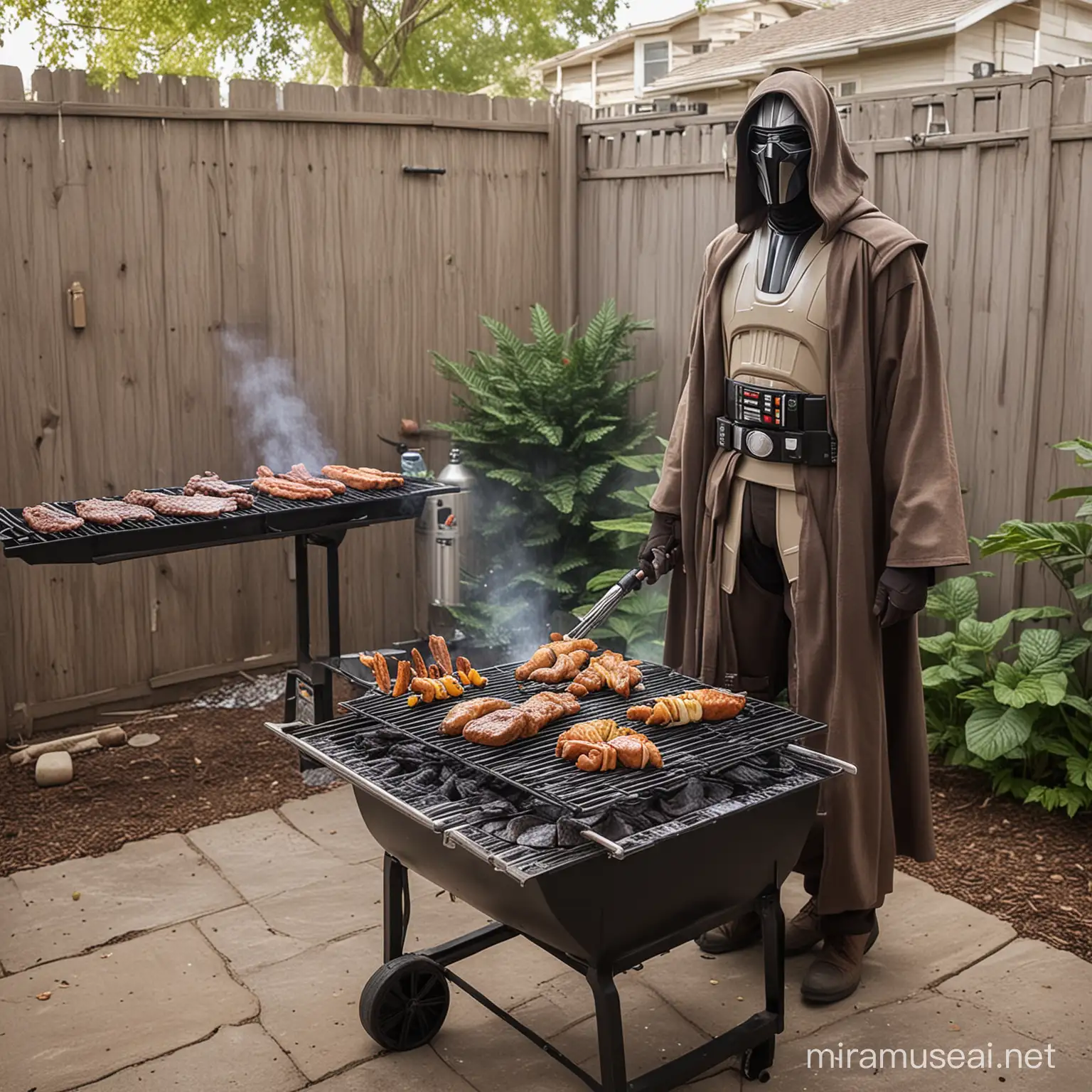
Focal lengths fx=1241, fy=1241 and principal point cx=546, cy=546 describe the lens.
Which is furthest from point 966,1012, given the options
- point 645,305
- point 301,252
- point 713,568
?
point 301,252

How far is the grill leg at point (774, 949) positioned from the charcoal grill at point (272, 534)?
7.84 ft

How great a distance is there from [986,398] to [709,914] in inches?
118

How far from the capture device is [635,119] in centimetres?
649

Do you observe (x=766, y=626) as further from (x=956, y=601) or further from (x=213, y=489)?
(x=213, y=489)

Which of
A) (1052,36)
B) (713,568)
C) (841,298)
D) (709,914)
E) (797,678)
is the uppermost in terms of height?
(1052,36)

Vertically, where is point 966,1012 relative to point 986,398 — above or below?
below

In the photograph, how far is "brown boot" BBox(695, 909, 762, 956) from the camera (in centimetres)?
386

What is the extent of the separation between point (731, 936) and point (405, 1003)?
3.56 feet

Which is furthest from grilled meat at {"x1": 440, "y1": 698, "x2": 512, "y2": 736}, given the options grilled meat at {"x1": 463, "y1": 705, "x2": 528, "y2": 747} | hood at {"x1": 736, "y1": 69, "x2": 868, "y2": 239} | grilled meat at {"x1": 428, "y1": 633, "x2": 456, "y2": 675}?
hood at {"x1": 736, "y1": 69, "x2": 868, "y2": 239}

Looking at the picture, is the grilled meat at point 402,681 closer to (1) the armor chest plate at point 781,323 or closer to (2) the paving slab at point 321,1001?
(2) the paving slab at point 321,1001

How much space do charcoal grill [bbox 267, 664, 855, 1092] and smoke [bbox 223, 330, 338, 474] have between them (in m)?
3.16

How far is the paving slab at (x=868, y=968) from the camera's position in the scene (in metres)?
3.54

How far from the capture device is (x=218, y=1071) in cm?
325

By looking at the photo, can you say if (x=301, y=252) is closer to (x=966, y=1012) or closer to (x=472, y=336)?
(x=472, y=336)
